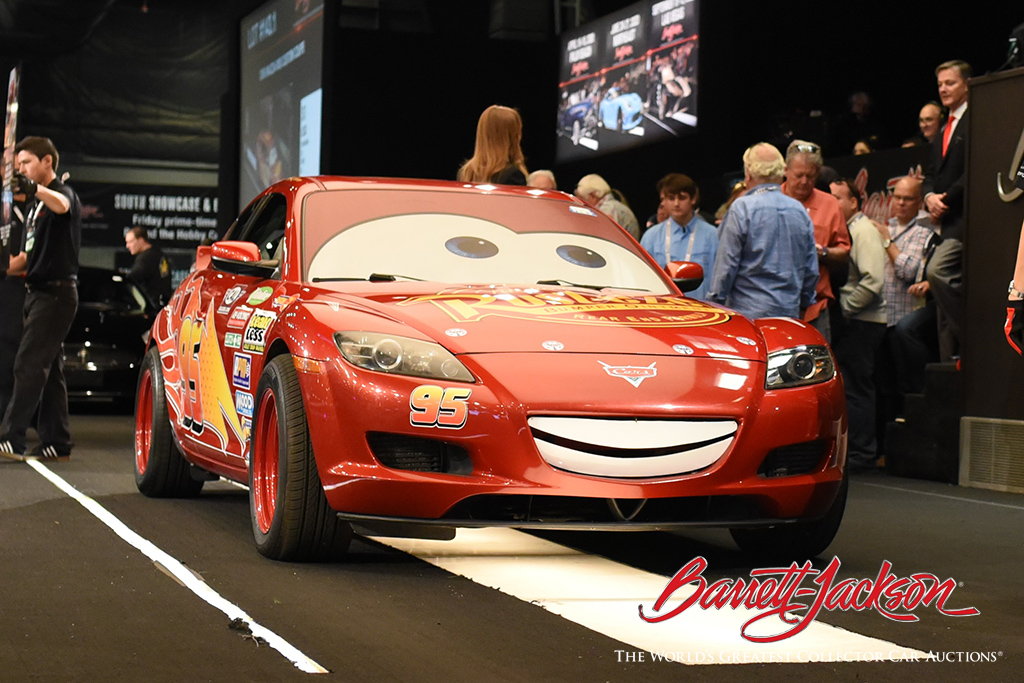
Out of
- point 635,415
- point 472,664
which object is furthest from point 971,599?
point 472,664

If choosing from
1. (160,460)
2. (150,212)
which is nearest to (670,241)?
(160,460)

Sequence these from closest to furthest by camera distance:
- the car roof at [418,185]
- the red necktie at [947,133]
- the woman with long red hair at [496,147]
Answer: the car roof at [418,185]
the woman with long red hair at [496,147]
the red necktie at [947,133]

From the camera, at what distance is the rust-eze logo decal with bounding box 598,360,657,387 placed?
15.1ft

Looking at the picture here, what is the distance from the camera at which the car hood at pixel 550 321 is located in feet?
15.4

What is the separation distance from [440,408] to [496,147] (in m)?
3.44

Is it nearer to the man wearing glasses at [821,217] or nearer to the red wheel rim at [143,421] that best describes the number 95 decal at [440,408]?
the red wheel rim at [143,421]

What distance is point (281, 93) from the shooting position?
2183 cm

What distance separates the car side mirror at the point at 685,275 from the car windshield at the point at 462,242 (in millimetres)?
72

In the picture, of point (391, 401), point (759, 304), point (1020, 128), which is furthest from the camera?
point (1020, 128)

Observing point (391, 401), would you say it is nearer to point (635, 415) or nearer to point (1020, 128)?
point (635, 415)

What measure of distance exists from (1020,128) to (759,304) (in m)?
2.00

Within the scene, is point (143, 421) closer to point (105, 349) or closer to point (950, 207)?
point (950, 207)

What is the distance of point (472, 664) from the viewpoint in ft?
11.5
